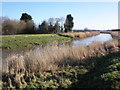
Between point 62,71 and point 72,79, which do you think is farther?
point 62,71

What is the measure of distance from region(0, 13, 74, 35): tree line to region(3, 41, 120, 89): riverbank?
1111 inches

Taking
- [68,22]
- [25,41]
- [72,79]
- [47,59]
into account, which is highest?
[68,22]

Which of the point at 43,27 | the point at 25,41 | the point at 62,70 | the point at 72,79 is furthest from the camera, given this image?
the point at 43,27

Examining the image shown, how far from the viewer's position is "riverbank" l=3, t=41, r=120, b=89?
5.95 metres

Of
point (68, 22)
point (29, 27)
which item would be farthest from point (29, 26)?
point (68, 22)

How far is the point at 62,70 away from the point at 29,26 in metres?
36.6

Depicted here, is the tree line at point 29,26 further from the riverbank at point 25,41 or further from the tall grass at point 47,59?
the tall grass at point 47,59

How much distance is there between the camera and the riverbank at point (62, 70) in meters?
5.95

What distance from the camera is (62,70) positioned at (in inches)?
301

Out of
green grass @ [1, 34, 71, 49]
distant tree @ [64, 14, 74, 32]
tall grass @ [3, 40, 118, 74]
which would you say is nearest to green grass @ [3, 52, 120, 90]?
tall grass @ [3, 40, 118, 74]

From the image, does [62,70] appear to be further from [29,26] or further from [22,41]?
[29,26]

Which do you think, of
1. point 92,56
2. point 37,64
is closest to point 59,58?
point 37,64

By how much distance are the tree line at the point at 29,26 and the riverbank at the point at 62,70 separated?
28.2 metres

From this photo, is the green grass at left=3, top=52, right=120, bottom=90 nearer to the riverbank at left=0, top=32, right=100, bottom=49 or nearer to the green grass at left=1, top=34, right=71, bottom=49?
the riverbank at left=0, top=32, right=100, bottom=49
